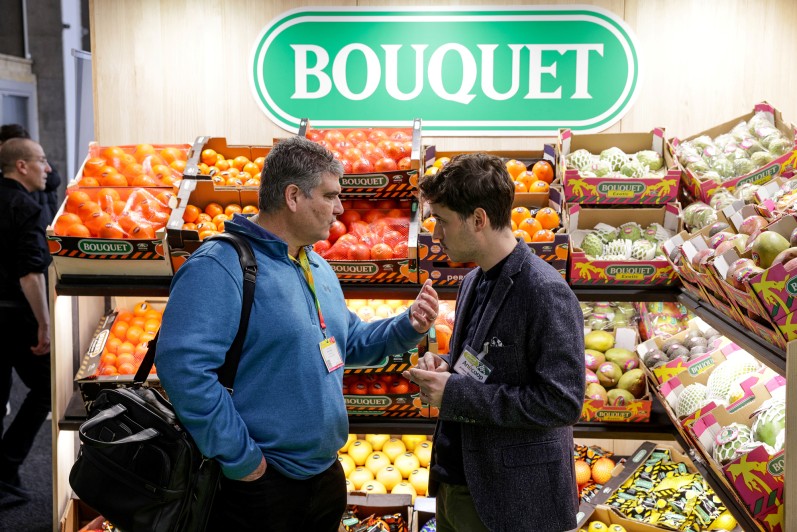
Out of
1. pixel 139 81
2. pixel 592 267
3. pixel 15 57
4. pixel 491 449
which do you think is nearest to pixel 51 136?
pixel 15 57

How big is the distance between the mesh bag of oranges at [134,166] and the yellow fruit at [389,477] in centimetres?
178

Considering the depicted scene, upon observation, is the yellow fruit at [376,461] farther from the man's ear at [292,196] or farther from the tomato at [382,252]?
the man's ear at [292,196]

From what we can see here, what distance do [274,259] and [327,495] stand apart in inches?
31.5

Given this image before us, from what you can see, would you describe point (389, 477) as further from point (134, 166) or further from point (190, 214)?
point (134, 166)

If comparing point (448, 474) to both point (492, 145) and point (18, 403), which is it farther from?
point (18, 403)

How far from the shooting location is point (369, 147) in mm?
3559

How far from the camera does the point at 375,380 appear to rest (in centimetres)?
346

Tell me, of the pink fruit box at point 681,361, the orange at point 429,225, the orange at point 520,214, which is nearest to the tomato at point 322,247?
the orange at point 429,225

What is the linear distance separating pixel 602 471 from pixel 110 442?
263 cm

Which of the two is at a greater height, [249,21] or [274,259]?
[249,21]

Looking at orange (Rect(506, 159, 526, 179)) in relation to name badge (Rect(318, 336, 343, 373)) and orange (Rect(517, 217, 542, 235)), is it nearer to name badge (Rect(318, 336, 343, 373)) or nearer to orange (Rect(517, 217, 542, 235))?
orange (Rect(517, 217, 542, 235))

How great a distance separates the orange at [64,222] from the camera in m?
3.33

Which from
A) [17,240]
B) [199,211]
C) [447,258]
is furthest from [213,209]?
[17,240]

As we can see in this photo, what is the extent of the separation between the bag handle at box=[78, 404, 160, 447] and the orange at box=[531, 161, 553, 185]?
225 cm
